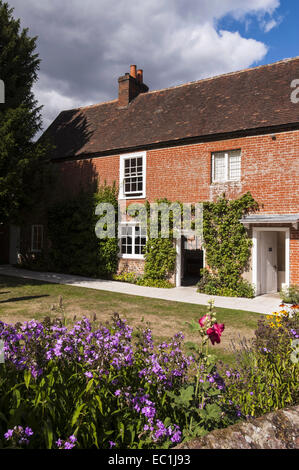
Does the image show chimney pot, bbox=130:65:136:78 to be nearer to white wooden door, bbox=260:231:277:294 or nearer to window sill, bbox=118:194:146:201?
window sill, bbox=118:194:146:201

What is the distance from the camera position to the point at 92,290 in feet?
44.4

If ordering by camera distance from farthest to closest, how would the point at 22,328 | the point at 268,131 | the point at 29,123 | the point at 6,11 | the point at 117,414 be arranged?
the point at 29,123, the point at 6,11, the point at 268,131, the point at 22,328, the point at 117,414

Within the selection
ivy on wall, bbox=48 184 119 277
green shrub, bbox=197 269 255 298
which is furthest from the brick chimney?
green shrub, bbox=197 269 255 298

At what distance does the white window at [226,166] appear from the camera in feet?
46.2

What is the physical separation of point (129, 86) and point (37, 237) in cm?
1098

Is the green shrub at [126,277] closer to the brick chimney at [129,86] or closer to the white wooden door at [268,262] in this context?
the white wooden door at [268,262]

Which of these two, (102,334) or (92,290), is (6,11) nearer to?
(92,290)

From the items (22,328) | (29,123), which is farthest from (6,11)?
(22,328)

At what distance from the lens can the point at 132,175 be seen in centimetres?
1705

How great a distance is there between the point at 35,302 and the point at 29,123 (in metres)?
9.39

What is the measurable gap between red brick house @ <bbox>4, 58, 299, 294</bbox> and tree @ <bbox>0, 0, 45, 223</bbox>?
11.6 ft

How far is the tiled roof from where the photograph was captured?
14.1 meters
